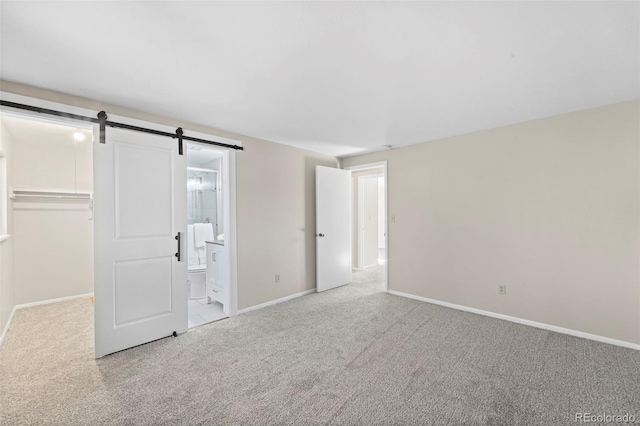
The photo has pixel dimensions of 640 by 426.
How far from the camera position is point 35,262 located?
398 cm

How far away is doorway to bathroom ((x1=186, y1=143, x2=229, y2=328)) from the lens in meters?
3.66

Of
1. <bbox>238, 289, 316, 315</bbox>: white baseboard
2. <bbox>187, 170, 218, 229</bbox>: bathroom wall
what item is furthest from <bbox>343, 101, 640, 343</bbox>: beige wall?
<bbox>187, 170, 218, 229</bbox>: bathroom wall

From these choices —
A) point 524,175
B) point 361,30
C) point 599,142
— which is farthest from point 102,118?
point 599,142

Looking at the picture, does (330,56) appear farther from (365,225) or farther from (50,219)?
(365,225)

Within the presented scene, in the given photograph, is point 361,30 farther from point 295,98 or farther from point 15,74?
point 15,74

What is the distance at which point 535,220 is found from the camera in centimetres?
317

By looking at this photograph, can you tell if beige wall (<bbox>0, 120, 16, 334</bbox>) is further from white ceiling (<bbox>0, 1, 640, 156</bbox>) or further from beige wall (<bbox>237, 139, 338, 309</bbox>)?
beige wall (<bbox>237, 139, 338, 309</bbox>)

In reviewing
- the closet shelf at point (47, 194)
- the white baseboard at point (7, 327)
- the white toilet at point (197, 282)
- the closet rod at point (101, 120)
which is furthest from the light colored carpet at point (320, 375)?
the closet rod at point (101, 120)

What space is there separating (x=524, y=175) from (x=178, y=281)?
4052 millimetres

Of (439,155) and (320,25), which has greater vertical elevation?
(320,25)

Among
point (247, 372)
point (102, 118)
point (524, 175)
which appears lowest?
point (247, 372)

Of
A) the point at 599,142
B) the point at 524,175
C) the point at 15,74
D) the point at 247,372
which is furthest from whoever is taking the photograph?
the point at 524,175

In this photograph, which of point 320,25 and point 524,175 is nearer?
point 320,25

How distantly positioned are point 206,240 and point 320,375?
334 centimetres
